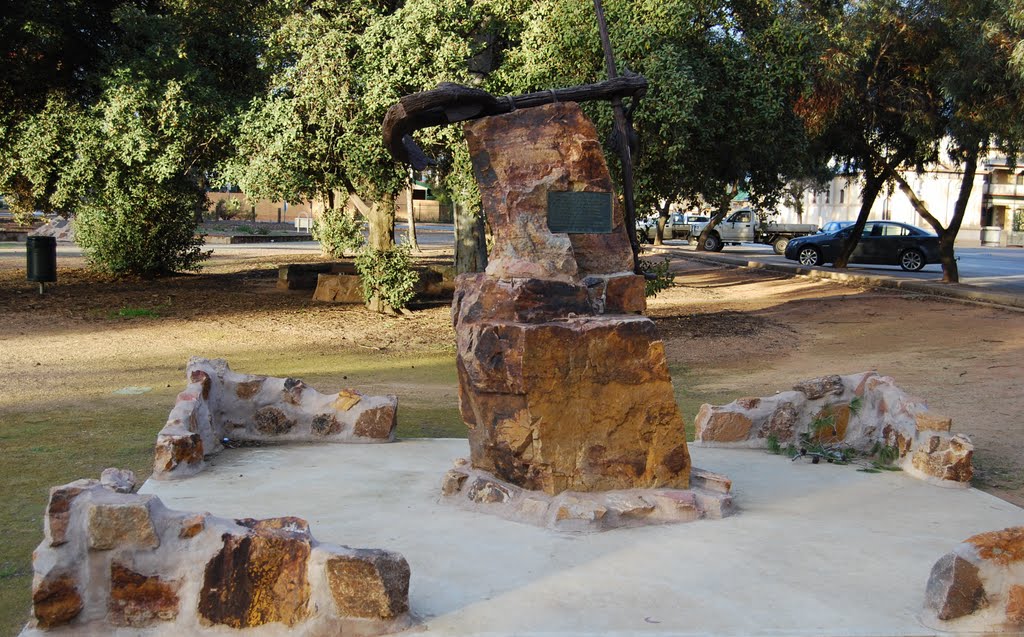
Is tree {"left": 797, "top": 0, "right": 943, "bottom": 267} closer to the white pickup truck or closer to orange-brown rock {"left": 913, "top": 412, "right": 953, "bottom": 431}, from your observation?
orange-brown rock {"left": 913, "top": 412, "right": 953, "bottom": 431}

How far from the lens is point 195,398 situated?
25.0ft

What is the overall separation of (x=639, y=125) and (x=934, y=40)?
34.6 feet

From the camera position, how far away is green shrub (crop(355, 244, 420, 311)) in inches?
671

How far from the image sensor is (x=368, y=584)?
4.42 metres

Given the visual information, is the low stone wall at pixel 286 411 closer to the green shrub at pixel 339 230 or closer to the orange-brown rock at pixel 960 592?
the orange-brown rock at pixel 960 592

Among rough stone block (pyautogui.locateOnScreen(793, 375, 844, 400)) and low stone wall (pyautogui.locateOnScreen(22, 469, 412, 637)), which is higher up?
rough stone block (pyautogui.locateOnScreen(793, 375, 844, 400))

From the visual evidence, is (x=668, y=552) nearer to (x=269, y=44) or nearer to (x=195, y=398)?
(x=195, y=398)

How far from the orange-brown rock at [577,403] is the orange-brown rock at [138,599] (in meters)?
2.44

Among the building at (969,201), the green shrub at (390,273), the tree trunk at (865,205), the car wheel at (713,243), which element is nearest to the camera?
the green shrub at (390,273)

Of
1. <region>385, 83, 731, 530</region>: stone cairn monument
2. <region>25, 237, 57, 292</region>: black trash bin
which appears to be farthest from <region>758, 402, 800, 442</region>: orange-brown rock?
<region>25, 237, 57, 292</region>: black trash bin

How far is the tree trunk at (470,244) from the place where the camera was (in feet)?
59.4

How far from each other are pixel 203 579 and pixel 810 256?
28.2m

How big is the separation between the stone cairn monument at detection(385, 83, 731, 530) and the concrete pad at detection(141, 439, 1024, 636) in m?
0.26

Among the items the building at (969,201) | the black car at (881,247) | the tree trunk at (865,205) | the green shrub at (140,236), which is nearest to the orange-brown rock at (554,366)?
the green shrub at (140,236)
